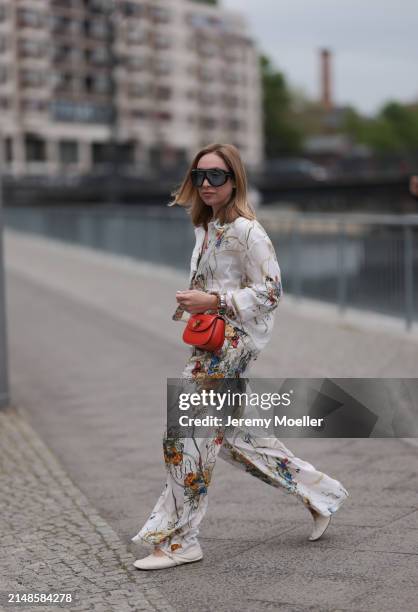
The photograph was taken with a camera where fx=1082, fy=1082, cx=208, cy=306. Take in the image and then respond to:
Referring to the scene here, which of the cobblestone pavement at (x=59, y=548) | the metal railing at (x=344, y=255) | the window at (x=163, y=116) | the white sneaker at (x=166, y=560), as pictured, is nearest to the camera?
the cobblestone pavement at (x=59, y=548)

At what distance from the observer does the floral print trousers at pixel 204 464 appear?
4090mm

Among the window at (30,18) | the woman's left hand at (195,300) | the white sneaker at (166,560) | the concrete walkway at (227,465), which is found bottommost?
the concrete walkway at (227,465)

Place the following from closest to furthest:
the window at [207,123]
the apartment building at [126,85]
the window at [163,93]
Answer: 1. the apartment building at [126,85]
2. the window at [163,93]
3. the window at [207,123]

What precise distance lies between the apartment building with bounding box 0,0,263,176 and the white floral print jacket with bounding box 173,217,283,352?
6067cm

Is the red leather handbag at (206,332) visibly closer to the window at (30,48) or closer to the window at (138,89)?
the window at (30,48)

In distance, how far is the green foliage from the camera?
11812 centimetres

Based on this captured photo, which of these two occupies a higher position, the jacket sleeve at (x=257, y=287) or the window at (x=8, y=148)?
the window at (x=8, y=148)

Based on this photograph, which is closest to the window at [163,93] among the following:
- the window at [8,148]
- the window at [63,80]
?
the window at [63,80]

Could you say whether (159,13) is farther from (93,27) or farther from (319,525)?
(319,525)

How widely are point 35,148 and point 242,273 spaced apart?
270ft

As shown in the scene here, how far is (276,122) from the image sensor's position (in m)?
118

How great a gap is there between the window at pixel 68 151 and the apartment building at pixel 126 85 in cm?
8

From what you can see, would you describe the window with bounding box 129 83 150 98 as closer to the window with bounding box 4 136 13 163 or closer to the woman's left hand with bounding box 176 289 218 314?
the window with bounding box 4 136 13 163

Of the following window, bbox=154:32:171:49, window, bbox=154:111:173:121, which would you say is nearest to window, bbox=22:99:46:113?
window, bbox=154:111:173:121
